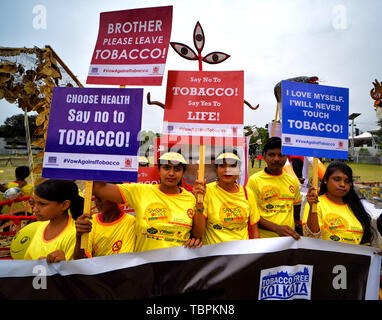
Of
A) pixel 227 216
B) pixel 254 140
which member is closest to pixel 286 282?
pixel 227 216

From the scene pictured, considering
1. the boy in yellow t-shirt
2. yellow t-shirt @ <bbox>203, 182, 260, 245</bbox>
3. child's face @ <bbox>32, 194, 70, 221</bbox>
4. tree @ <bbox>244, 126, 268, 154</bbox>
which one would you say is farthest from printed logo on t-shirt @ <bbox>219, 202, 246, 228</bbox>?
tree @ <bbox>244, 126, 268, 154</bbox>

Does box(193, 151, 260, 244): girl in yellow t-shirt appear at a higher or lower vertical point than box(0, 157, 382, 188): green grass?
lower

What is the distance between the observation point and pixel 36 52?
135 inches

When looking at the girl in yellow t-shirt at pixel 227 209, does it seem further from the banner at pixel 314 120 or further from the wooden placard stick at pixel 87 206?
the wooden placard stick at pixel 87 206

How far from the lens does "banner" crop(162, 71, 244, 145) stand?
7.30 feet

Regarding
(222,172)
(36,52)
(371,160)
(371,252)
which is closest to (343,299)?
(371,252)

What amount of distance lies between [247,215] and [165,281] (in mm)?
951

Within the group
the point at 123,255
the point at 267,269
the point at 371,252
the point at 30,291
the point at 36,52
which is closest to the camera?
the point at 30,291

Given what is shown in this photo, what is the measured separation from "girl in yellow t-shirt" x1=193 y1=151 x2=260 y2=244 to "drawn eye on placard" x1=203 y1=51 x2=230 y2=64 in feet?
5.21

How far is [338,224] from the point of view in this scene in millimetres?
2330

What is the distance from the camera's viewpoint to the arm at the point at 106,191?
2010 millimetres

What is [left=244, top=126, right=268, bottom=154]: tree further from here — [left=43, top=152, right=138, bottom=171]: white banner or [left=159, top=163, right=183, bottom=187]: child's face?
[left=43, top=152, right=138, bottom=171]: white banner

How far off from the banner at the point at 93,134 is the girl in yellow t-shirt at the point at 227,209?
0.79 metres
